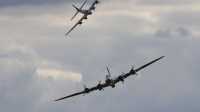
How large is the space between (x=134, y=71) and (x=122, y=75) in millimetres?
4786

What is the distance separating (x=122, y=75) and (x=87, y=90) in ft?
48.5

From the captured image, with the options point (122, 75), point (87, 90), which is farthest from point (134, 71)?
point (87, 90)

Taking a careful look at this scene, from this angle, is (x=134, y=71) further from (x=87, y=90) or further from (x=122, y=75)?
(x=87, y=90)

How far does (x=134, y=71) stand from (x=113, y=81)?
873 centimetres

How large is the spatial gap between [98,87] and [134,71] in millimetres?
14878

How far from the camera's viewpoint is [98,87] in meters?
181

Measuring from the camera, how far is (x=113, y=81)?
587 ft

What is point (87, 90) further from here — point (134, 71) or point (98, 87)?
Answer: point (134, 71)

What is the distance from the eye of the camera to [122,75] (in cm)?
18050

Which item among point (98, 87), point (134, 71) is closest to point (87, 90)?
point (98, 87)

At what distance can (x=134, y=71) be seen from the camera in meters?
180

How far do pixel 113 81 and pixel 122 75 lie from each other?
4.33 m
